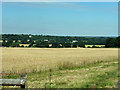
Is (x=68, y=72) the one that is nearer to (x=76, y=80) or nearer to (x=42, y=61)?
(x=76, y=80)

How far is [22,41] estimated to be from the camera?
84.9 metres

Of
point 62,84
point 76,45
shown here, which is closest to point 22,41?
point 76,45

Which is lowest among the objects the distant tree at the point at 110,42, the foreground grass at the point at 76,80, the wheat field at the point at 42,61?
the distant tree at the point at 110,42

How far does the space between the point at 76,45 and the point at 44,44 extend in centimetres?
1080

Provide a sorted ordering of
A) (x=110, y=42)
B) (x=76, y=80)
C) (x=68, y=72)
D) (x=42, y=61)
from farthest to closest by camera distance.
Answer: (x=110, y=42) → (x=42, y=61) → (x=68, y=72) → (x=76, y=80)

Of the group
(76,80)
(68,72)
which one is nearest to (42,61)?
(68,72)

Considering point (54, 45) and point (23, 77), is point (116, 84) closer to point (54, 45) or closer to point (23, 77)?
point (23, 77)

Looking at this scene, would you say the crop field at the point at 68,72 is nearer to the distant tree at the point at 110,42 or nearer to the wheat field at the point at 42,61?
the wheat field at the point at 42,61

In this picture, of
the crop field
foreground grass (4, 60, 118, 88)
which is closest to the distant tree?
the crop field

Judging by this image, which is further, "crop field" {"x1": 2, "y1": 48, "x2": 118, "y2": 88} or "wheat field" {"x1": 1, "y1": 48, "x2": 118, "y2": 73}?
"wheat field" {"x1": 1, "y1": 48, "x2": 118, "y2": 73}

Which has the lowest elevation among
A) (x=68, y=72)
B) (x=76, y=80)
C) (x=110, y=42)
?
(x=110, y=42)

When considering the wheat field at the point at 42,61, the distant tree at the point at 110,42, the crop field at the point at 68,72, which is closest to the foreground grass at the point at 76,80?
the crop field at the point at 68,72

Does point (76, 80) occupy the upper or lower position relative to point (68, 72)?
upper

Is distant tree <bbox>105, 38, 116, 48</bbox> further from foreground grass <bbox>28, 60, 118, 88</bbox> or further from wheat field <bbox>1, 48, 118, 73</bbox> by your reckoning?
foreground grass <bbox>28, 60, 118, 88</bbox>
